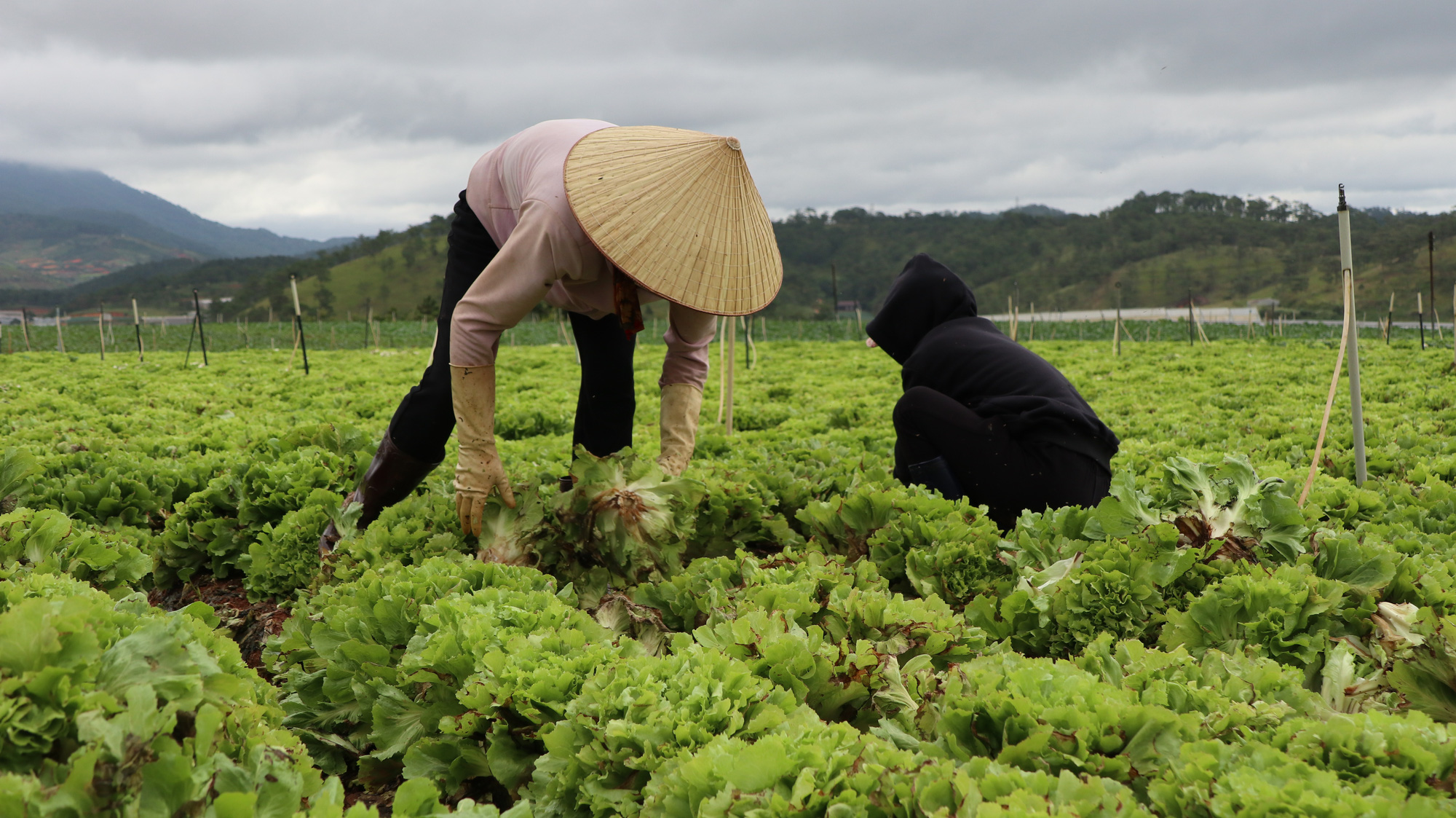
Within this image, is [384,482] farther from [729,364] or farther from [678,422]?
[729,364]

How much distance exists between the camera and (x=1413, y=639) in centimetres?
236

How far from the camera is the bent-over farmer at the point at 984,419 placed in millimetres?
4172

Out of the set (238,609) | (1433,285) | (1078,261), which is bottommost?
(238,609)

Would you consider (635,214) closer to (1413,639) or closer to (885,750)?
(885,750)

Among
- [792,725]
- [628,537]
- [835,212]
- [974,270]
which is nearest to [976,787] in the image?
[792,725]

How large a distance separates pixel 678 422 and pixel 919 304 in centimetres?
179

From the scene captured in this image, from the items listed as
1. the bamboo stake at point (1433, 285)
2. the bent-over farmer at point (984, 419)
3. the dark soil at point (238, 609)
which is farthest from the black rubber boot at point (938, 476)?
the bamboo stake at point (1433, 285)

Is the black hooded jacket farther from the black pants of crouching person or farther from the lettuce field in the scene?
the lettuce field

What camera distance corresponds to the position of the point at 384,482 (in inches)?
164

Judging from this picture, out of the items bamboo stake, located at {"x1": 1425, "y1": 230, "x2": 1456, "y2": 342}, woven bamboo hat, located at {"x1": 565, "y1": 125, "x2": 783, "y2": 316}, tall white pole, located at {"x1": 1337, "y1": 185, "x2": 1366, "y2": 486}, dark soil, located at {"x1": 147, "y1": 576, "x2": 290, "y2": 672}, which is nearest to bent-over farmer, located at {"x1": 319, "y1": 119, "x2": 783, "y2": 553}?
woven bamboo hat, located at {"x1": 565, "y1": 125, "x2": 783, "y2": 316}

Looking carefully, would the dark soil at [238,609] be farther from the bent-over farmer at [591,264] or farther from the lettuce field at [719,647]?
the bent-over farmer at [591,264]

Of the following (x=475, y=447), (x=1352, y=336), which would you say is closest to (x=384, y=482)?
(x=475, y=447)

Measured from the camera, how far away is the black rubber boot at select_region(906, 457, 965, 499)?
4.41 meters

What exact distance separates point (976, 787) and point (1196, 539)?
1.78 metres
